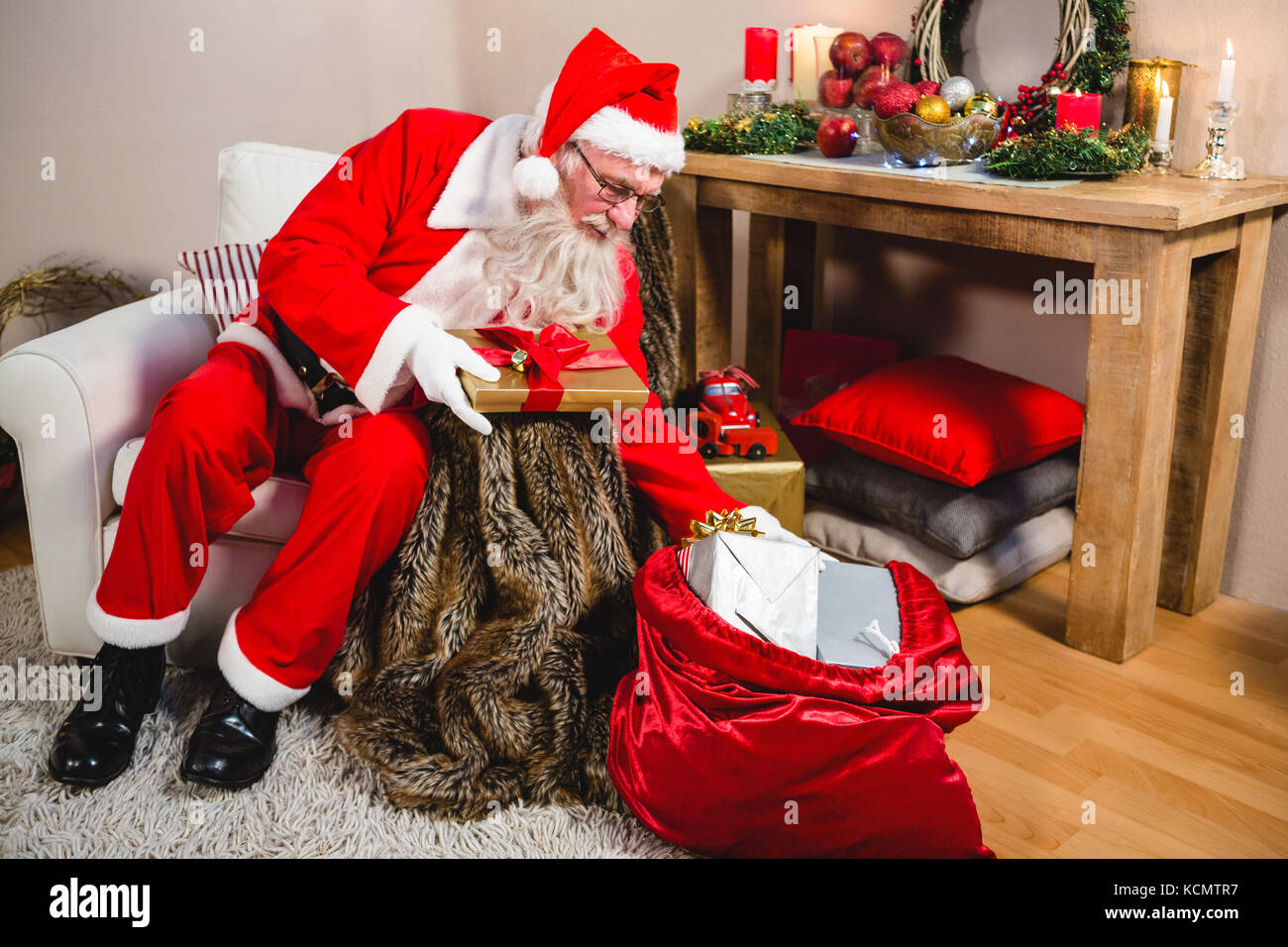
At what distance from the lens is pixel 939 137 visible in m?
2.01

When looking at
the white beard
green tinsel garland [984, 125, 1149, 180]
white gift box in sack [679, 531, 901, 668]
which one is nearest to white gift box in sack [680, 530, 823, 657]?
white gift box in sack [679, 531, 901, 668]

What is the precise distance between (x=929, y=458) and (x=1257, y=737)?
732mm

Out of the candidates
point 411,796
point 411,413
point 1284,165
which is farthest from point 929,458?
point 411,796

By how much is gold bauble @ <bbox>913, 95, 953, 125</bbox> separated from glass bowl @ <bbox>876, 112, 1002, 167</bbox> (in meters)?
0.01

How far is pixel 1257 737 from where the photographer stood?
5.52 ft

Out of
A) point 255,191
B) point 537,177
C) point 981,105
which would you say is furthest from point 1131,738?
point 255,191

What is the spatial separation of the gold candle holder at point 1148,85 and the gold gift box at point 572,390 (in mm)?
1099

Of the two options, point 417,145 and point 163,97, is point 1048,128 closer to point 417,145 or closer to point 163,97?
point 417,145

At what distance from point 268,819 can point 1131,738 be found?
132cm

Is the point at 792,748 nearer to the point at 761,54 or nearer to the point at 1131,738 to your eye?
the point at 1131,738

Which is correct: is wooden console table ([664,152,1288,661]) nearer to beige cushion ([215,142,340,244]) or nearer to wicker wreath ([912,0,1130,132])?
wicker wreath ([912,0,1130,132])

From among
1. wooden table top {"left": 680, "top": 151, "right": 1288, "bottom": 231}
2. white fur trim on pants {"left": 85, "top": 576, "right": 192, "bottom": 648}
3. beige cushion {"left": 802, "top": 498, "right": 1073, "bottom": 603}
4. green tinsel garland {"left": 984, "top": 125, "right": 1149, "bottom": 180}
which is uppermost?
green tinsel garland {"left": 984, "top": 125, "right": 1149, "bottom": 180}

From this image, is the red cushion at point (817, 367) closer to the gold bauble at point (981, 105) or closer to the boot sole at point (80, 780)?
the gold bauble at point (981, 105)

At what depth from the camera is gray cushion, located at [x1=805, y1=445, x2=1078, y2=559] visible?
208cm
